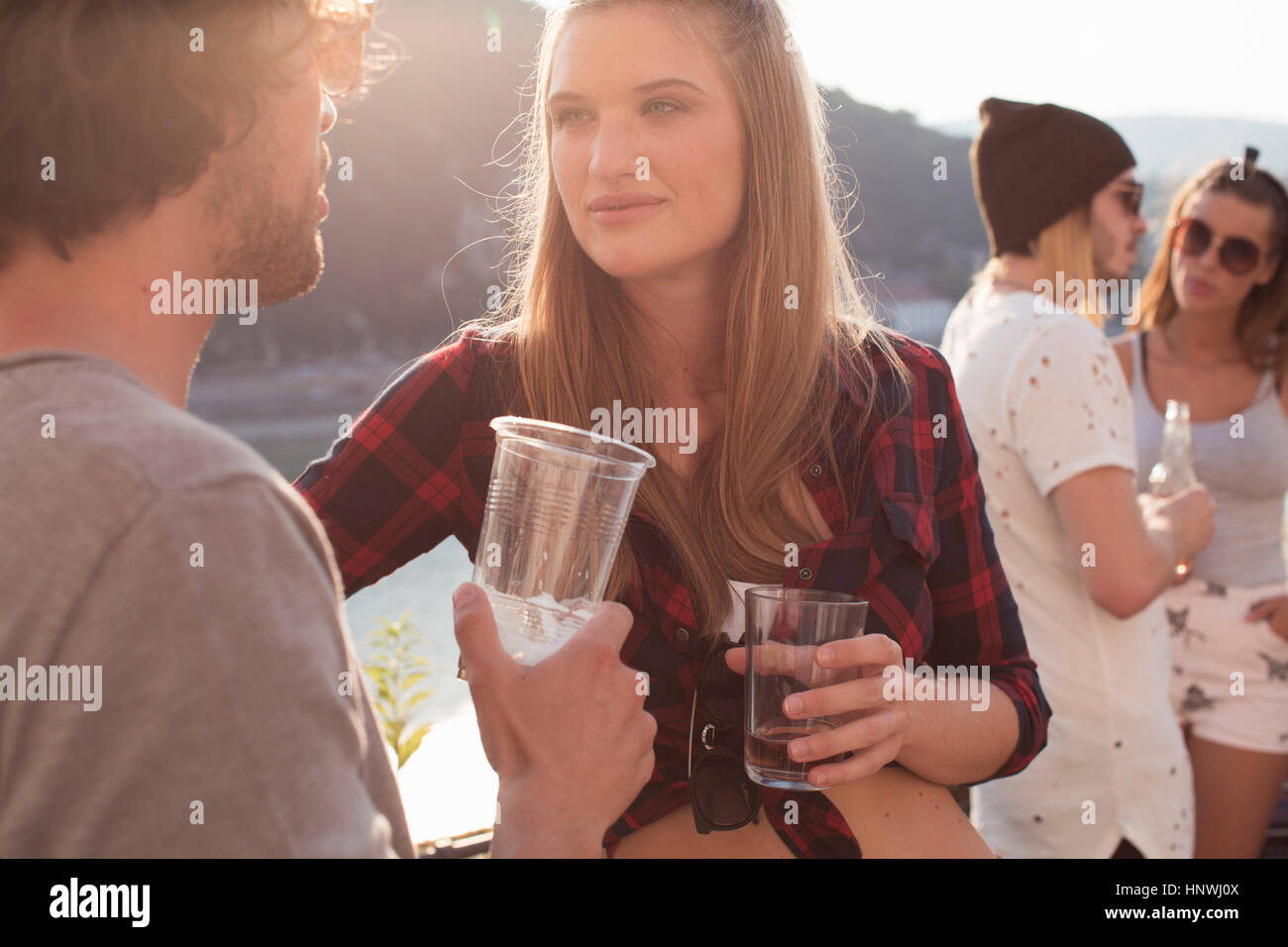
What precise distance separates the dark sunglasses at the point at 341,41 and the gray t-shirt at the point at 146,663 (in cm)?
59

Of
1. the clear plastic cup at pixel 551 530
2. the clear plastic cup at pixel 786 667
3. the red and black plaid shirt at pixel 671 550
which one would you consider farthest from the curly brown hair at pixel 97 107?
the clear plastic cup at pixel 786 667

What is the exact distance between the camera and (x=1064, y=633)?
259 cm

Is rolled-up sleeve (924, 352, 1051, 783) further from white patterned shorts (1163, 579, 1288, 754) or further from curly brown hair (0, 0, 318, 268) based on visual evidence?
white patterned shorts (1163, 579, 1288, 754)

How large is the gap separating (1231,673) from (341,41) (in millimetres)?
3153

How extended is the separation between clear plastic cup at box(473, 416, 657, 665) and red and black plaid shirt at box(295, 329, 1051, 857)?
0.49 metres

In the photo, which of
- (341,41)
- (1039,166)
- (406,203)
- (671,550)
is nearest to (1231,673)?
(1039,166)

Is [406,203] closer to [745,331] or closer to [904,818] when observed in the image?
[745,331]

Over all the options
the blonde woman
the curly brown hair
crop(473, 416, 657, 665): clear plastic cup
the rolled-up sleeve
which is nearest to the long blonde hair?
the blonde woman

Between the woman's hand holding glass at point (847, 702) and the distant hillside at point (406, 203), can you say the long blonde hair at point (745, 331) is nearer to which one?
the woman's hand holding glass at point (847, 702)

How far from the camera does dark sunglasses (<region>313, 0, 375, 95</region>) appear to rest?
1.21 m

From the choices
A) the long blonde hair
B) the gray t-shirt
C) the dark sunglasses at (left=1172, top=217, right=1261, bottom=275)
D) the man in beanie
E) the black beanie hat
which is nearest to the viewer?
the gray t-shirt

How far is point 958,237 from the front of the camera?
90.9ft

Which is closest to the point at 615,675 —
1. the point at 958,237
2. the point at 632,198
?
the point at 632,198
